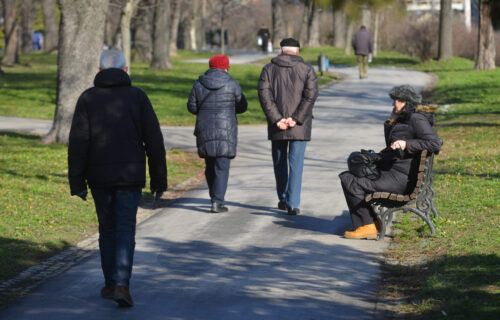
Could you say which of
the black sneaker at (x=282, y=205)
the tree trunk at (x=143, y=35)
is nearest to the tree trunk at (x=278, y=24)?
the tree trunk at (x=143, y=35)

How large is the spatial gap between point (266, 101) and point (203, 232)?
1786 mm

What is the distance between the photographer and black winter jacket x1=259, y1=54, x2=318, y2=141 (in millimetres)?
9875

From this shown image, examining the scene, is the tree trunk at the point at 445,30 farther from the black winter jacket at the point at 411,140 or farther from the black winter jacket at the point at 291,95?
the black winter jacket at the point at 411,140

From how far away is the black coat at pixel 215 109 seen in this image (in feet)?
32.6

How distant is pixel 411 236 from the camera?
8.61 m

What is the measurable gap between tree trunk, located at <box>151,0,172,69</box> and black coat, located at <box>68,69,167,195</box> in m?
29.3

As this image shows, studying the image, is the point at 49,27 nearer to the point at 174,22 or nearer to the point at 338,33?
the point at 174,22

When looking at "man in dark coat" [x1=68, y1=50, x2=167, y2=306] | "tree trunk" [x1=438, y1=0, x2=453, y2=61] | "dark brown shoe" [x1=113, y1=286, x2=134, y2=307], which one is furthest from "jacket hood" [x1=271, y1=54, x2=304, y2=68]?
"tree trunk" [x1=438, y1=0, x2=453, y2=61]

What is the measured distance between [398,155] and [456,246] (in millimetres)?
1151

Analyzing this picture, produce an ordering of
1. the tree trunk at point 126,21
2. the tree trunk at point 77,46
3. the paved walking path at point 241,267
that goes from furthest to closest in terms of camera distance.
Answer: the tree trunk at point 126,21 < the tree trunk at point 77,46 < the paved walking path at point 241,267

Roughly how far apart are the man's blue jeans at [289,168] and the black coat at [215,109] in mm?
575

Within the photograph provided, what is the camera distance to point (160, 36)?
35656 millimetres

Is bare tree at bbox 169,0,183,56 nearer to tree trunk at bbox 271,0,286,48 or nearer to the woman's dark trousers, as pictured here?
tree trunk at bbox 271,0,286,48

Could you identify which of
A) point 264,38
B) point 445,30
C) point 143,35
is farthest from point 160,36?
point 264,38
